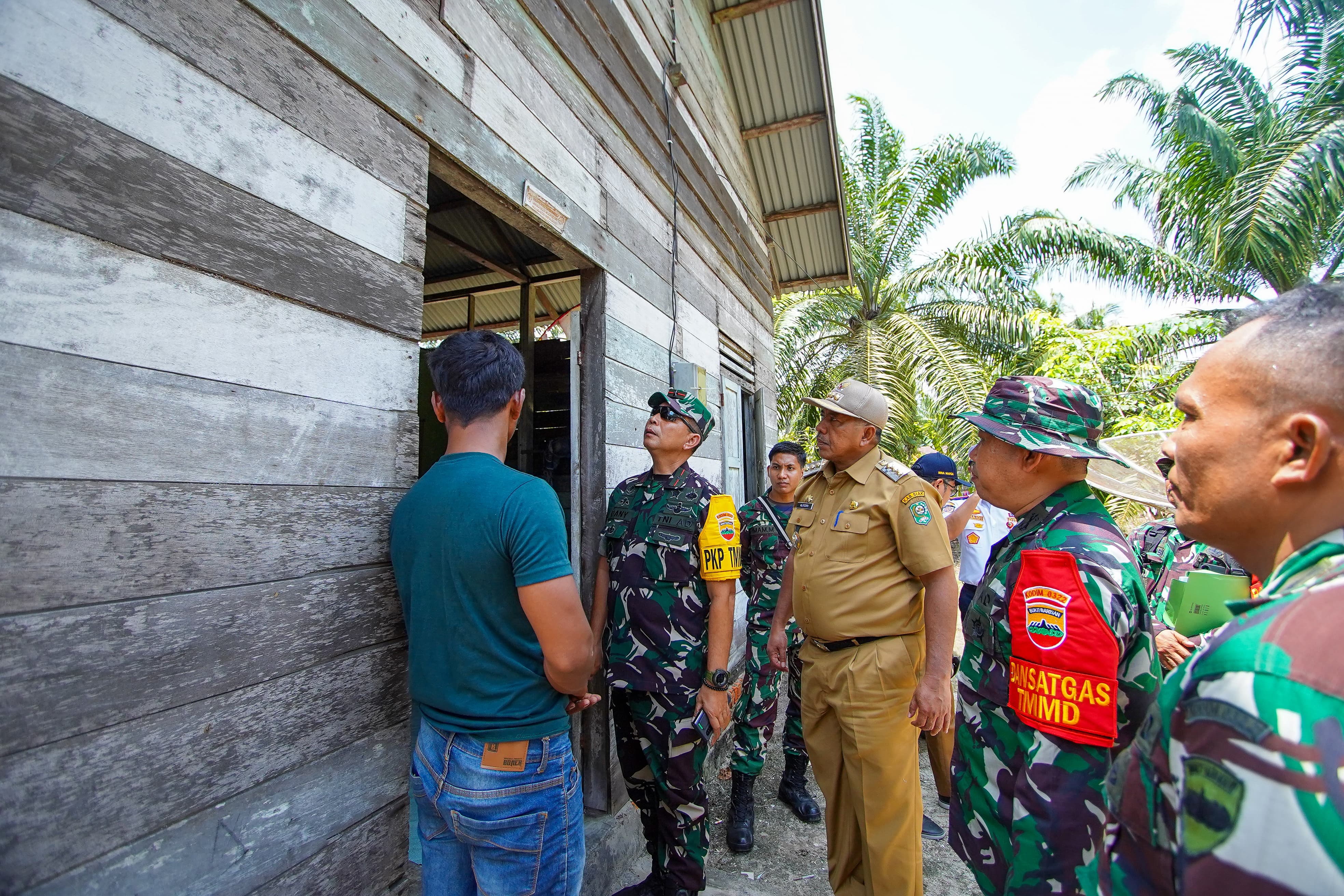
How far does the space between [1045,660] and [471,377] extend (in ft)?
4.94

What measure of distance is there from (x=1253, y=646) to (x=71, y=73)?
1706 mm

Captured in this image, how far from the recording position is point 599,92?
2.71m

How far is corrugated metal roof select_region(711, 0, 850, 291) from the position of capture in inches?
Answer: 191

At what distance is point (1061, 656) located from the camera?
1.41m

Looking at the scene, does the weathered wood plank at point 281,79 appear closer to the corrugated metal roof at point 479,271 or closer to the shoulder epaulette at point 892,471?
the corrugated metal roof at point 479,271

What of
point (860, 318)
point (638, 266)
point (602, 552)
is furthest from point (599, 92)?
point (860, 318)

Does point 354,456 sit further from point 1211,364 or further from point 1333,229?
point 1333,229

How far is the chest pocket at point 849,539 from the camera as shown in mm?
2404

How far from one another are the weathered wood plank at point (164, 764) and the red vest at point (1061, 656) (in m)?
1.54

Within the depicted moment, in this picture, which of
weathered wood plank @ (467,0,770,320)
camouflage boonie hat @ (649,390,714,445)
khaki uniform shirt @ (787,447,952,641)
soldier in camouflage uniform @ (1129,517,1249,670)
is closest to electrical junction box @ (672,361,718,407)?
weathered wood plank @ (467,0,770,320)

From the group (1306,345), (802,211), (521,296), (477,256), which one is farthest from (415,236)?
(802,211)

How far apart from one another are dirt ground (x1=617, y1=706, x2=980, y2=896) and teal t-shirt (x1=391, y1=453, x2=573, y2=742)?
176 centimetres

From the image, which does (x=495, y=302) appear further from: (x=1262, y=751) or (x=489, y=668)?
(x=1262, y=751)

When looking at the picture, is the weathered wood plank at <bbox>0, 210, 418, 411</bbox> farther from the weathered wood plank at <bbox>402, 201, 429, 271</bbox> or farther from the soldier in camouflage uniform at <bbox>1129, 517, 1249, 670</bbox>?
the soldier in camouflage uniform at <bbox>1129, 517, 1249, 670</bbox>
